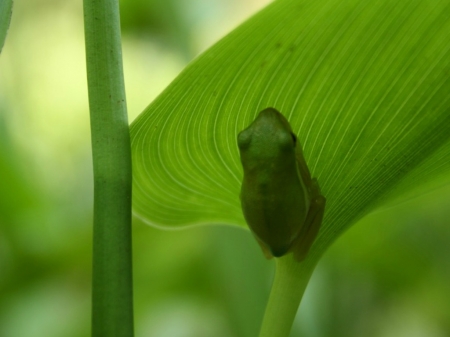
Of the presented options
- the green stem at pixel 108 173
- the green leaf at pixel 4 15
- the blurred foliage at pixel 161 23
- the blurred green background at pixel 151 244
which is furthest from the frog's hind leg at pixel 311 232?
the blurred foliage at pixel 161 23

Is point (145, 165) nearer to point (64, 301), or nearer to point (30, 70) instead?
point (64, 301)

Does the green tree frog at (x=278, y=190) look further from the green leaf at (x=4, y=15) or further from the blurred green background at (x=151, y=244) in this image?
the blurred green background at (x=151, y=244)

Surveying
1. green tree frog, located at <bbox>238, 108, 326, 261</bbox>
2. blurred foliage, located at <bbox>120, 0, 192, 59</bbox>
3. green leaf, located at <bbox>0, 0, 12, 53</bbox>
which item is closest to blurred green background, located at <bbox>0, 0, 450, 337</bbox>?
blurred foliage, located at <bbox>120, 0, 192, 59</bbox>

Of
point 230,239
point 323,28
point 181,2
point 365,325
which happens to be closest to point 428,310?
point 365,325

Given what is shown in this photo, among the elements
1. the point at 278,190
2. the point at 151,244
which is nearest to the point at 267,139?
the point at 278,190

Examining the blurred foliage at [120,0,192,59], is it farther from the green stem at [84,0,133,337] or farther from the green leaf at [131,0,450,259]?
the green stem at [84,0,133,337]

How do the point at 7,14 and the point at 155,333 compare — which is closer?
the point at 7,14

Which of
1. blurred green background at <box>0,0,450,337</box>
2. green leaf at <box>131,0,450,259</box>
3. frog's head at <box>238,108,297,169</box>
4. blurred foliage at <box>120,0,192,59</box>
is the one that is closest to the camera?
green leaf at <box>131,0,450,259</box>
